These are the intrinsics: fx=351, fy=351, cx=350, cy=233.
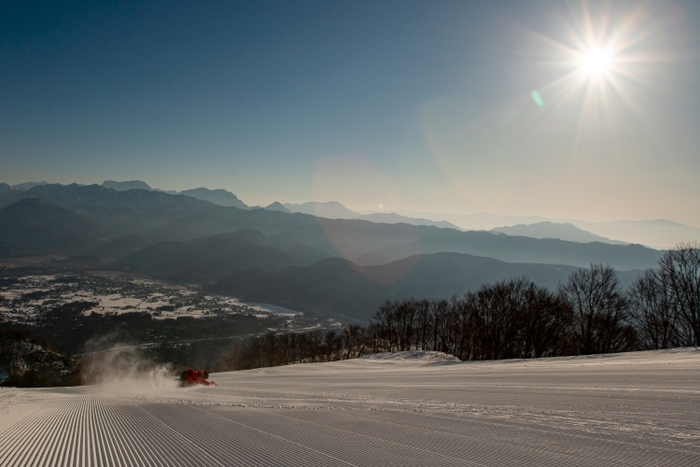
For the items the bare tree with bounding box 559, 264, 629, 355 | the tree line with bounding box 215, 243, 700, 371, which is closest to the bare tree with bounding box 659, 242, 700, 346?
the tree line with bounding box 215, 243, 700, 371

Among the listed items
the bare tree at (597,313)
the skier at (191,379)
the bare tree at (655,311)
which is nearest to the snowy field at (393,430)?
the skier at (191,379)

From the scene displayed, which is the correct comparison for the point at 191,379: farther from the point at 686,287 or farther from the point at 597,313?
the point at 686,287

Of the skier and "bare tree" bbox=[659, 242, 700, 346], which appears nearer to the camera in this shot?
the skier

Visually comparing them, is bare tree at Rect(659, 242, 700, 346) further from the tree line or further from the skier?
the skier

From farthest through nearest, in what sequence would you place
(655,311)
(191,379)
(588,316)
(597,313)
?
(588,316)
(597,313)
(655,311)
(191,379)

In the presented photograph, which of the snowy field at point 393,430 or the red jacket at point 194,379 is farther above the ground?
the snowy field at point 393,430

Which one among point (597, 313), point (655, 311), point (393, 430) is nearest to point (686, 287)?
point (655, 311)

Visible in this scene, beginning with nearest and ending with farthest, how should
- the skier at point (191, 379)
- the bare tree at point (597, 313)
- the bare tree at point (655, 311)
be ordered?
1. the skier at point (191, 379)
2. the bare tree at point (655, 311)
3. the bare tree at point (597, 313)

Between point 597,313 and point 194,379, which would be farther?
point 597,313

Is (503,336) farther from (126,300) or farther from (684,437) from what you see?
(126,300)

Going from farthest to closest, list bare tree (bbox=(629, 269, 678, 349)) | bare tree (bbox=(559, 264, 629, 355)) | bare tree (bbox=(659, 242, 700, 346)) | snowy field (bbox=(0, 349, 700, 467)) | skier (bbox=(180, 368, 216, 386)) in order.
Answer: bare tree (bbox=(559, 264, 629, 355)) < bare tree (bbox=(629, 269, 678, 349)) < bare tree (bbox=(659, 242, 700, 346)) < skier (bbox=(180, 368, 216, 386)) < snowy field (bbox=(0, 349, 700, 467))

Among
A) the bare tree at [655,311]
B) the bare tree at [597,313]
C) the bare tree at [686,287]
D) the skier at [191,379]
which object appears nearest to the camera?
the skier at [191,379]

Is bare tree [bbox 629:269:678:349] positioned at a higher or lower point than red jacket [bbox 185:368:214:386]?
higher

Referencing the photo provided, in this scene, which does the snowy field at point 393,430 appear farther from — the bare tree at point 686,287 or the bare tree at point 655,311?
the bare tree at point 655,311
